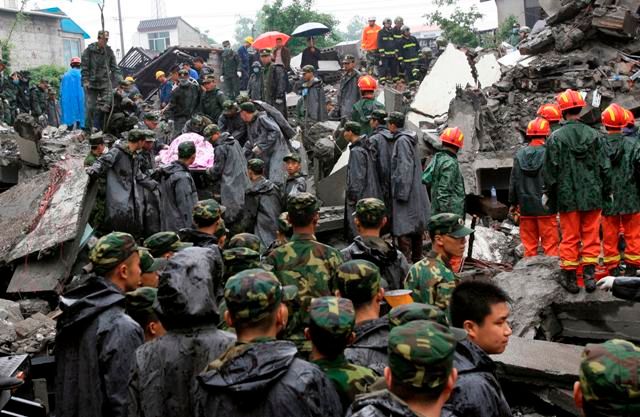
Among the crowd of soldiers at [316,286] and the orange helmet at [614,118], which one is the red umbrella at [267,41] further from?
the orange helmet at [614,118]

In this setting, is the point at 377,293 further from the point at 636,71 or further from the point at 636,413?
the point at 636,71

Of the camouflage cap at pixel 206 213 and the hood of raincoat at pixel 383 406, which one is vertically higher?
the camouflage cap at pixel 206 213

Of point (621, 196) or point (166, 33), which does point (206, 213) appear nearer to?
point (621, 196)

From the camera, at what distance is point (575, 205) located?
6.88 m

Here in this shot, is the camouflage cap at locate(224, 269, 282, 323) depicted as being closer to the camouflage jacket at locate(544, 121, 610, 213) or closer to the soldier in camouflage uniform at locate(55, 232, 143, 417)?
the soldier in camouflage uniform at locate(55, 232, 143, 417)

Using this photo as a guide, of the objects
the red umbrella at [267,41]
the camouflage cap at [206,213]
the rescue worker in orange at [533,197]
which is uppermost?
the red umbrella at [267,41]

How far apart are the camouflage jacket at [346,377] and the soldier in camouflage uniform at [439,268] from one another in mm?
1215

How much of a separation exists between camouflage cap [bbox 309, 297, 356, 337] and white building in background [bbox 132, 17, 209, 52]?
2320 inches

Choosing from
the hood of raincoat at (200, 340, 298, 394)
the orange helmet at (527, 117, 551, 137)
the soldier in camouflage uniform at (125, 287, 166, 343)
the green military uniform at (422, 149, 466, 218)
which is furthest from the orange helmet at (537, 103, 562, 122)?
the hood of raincoat at (200, 340, 298, 394)

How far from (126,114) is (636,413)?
13.1 m

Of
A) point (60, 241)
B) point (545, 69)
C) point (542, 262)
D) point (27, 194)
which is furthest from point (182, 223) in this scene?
point (545, 69)

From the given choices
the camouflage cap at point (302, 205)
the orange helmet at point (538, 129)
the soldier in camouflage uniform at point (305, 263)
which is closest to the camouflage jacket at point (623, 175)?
the orange helmet at point (538, 129)

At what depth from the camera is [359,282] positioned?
11.6ft

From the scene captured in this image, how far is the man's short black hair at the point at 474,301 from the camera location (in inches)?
135
